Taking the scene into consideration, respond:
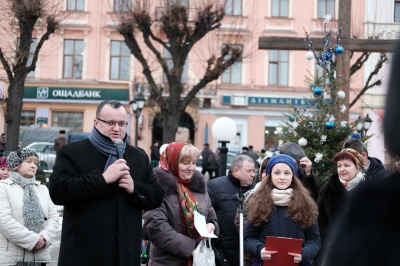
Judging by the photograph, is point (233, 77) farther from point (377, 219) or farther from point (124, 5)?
point (377, 219)

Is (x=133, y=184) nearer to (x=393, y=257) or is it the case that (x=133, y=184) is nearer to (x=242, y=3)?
(x=393, y=257)

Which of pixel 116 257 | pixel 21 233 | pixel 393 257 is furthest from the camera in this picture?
pixel 21 233

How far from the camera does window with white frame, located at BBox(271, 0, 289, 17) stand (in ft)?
125

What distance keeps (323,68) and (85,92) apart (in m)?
28.8

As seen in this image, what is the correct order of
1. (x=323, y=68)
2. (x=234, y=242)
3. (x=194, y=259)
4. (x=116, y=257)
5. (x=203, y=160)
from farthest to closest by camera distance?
1. (x=203, y=160)
2. (x=323, y=68)
3. (x=234, y=242)
4. (x=194, y=259)
5. (x=116, y=257)

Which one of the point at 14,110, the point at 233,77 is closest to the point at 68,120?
Result: the point at 233,77

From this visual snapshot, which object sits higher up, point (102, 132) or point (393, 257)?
point (102, 132)

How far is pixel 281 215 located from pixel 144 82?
3276 cm

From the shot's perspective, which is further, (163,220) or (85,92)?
(85,92)

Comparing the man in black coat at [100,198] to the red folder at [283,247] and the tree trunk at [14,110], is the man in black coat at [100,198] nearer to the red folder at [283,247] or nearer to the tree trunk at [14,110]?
the red folder at [283,247]

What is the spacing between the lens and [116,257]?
14.4 ft

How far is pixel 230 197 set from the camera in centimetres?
654

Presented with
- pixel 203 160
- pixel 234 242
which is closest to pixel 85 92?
pixel 203 160

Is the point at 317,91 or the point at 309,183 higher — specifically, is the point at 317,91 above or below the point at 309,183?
above
